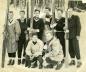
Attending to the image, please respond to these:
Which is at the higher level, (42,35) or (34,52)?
(42,35)

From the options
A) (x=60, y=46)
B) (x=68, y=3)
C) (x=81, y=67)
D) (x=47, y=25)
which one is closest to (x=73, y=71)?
(x=81, y=67)

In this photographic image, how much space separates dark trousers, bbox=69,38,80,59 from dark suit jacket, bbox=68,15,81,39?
0.20 ft

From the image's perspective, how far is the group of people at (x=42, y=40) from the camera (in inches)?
123

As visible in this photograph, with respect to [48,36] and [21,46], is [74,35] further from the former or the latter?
[21,46]

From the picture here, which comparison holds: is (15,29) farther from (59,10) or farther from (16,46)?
(59,10)

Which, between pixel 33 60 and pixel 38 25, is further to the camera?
pixel 38 25

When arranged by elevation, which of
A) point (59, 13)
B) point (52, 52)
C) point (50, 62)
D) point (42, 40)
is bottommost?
point (50, 62)

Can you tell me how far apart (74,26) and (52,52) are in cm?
40

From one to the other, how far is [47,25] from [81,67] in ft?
1.98

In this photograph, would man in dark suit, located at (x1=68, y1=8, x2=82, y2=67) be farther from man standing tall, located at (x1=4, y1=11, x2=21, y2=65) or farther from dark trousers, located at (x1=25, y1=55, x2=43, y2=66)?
man standing tall, located at (x1=4, y1=11, x2=21, y2=65)

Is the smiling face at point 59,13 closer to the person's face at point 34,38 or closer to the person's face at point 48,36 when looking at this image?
the person's face at point 48,36

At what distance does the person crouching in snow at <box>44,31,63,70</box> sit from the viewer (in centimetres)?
312

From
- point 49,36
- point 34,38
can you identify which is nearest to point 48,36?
point 49,36

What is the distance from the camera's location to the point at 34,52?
314 cm
